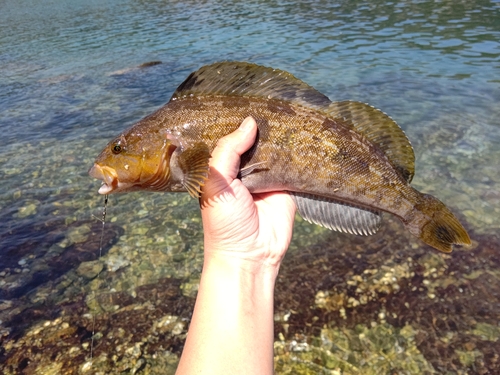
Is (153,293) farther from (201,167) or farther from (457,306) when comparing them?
(457,306)

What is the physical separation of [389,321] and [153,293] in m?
3.60

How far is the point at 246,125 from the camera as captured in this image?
388 centimetres

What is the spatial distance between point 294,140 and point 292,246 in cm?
381

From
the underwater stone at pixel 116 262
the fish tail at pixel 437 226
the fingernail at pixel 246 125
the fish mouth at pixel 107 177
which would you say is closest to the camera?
the fish mouth at pixel 107 177

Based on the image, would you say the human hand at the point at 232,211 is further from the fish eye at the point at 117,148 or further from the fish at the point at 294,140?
the fish eye at the point at 117,148

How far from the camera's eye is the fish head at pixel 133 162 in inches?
148

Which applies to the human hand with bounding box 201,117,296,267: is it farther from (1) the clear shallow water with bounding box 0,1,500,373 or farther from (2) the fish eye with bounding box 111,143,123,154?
(1) the clear shallow water with bounding box 0,1,500,373

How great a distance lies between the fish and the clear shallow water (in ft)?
7.80

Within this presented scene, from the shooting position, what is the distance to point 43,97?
16.5 meters

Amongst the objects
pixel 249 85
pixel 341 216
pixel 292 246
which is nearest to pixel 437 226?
pixel 341 216

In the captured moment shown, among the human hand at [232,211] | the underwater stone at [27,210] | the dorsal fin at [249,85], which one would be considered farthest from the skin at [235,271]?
the underwater stone at [27,210]

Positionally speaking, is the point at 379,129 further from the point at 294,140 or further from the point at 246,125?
the point at 246,125

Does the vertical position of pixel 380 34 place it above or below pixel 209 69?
below

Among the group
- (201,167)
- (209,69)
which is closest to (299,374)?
(201,167)
